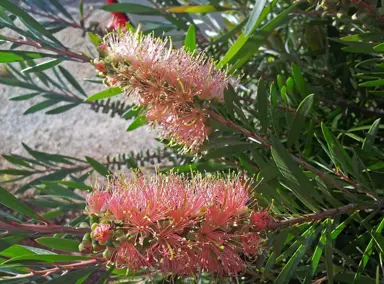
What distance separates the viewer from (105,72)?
23.9 inches

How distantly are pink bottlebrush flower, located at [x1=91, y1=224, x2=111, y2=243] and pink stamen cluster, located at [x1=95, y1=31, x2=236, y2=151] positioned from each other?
178 mm

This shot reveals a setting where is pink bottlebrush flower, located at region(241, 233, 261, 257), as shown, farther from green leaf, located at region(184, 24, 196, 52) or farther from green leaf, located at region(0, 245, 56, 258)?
green leaf, located at region(184, 24, 196, 52)

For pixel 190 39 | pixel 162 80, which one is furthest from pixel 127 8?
pixel 162 80

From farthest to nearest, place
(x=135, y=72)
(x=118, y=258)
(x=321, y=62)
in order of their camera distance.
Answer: (x=321, y=62), (x=135, y=72), (x=118, y=258)

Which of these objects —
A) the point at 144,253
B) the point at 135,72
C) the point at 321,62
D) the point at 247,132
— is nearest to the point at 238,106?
the point at 247,132

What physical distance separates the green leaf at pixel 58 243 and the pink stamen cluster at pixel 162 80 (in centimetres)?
18

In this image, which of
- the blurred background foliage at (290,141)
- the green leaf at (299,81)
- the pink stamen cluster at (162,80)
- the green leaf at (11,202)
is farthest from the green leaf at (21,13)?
the green leaf at (299,81)

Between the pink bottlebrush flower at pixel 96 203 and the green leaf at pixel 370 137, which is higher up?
the green leaf at pixel 370 137

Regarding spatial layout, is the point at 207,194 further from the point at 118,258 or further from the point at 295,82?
the point at 295,82

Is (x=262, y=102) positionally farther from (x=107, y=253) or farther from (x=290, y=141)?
(x=107, y=253)

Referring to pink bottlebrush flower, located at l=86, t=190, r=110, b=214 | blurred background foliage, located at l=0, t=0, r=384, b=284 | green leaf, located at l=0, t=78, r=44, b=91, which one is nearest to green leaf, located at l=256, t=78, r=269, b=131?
blurred background foliage, located at l=0, t=0, r=384, b=284

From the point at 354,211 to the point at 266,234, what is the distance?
0.13 metres

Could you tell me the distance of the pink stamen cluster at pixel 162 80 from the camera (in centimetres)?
61

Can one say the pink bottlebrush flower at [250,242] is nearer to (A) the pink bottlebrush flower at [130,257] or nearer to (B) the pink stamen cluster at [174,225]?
(B) the pink stamen cluster at [174,225]
